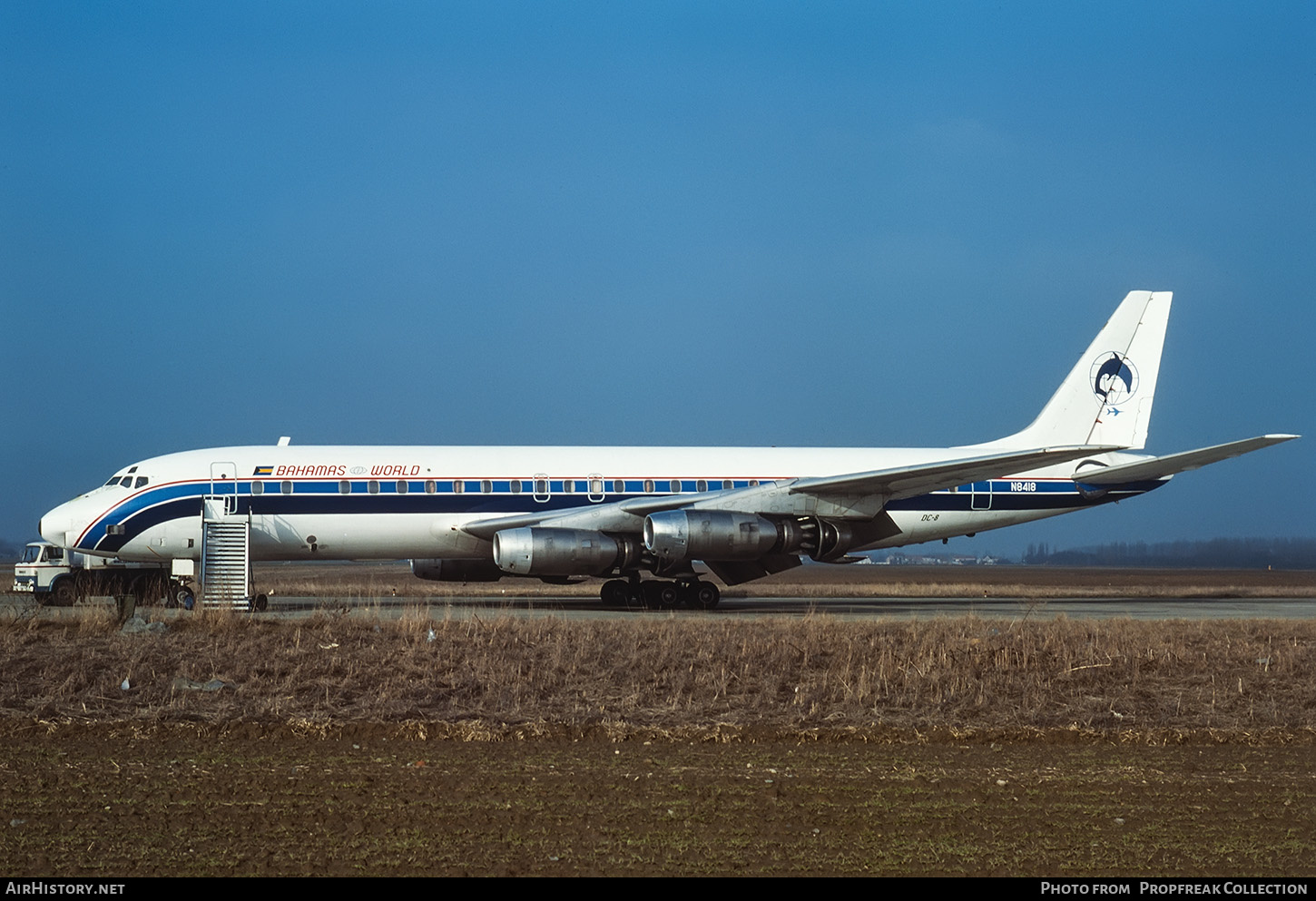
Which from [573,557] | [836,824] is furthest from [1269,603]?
[836,824]

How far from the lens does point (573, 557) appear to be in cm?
2212

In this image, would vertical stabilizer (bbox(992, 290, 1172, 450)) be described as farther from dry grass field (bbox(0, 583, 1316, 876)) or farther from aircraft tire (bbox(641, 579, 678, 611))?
dry grass field (bbox(0, 583, 1316, 876))

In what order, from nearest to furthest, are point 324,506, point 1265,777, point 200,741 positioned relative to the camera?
point 1265,777
point 200,741
point 324,506

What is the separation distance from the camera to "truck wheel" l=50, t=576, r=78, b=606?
24.5 meters

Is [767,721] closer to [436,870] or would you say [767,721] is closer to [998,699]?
[998,699]

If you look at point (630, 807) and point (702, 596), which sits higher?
point (702, 596)

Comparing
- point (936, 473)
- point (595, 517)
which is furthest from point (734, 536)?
point (936, 473)

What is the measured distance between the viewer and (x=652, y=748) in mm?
10078

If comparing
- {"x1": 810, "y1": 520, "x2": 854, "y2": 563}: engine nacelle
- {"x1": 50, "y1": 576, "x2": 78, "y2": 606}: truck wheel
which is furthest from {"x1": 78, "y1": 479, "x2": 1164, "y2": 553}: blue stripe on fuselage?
{"x1": 810, "y1": 520, "x2": 854, "y2": 563}: engine nacelle

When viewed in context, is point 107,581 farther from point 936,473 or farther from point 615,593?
point 936,473

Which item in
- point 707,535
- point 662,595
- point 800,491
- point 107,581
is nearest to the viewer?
point 707,535

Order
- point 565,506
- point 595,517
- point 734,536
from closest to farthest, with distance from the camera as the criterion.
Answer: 1. point 734,536
2. point 595,517
3. point 565,506

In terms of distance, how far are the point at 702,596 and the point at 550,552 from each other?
12.7 ft

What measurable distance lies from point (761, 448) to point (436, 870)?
21715 millimetres
